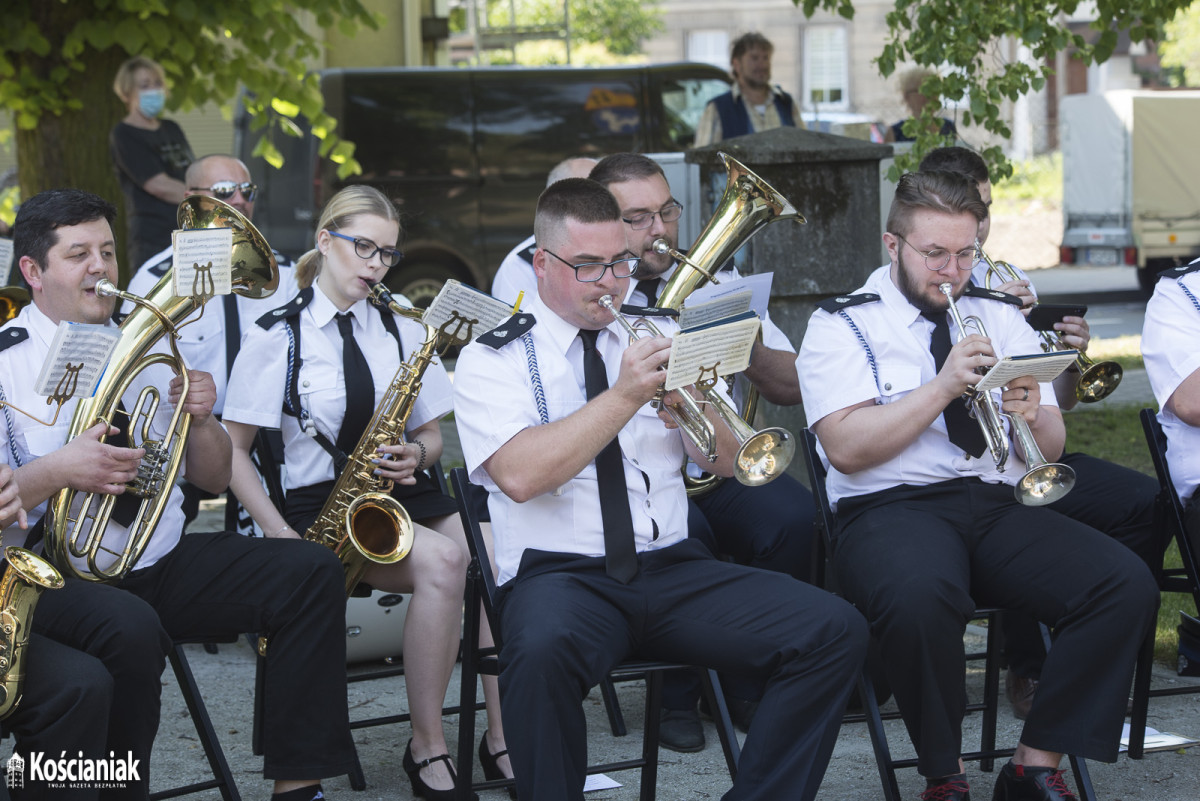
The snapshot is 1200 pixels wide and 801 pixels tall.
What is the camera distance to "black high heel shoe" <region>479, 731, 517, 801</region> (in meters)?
3.74

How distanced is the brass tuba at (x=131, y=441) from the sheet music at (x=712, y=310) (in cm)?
123

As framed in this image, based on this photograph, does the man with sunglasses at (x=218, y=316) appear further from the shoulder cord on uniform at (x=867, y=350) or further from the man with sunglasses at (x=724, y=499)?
the shoulder cord on uniform at (x=867, y=350)

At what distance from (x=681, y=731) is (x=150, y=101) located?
446 cm

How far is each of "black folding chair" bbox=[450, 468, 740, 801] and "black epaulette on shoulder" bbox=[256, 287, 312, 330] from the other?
0.84m

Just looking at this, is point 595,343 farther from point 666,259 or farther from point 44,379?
point 44,379

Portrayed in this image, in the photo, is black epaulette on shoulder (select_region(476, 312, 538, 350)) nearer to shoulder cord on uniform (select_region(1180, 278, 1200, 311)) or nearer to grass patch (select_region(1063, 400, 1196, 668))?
shoulder cord on uniform (select_region(1180, 278, 1200, 311))

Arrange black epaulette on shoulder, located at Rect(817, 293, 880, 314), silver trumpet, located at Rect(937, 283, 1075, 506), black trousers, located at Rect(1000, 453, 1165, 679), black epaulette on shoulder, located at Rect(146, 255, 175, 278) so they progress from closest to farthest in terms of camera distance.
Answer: silver trumpet, located at Rect(937, 283, 1075, 506) < black epaulette on shoulder, located at Rect(817, 293, 880, 314) < black trousers, located at Rect(1000, 453, 1165, 679) < black epaulette on shoulder, located at Rect(146, 255, 175, 278)

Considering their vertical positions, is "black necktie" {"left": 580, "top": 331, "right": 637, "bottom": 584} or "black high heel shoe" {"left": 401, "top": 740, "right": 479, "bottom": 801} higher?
"black necktie" {"left": 580, "top": 331, "right": 637, "bottom": 584}

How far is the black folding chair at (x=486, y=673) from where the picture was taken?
335 centimetres

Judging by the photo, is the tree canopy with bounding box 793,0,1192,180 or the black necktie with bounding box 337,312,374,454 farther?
the tree canopy with bounding box 793,0,1192,180

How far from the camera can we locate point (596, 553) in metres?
3.31

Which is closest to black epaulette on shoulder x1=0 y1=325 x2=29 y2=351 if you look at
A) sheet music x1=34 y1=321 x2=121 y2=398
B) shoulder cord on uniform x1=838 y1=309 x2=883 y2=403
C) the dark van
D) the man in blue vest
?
sheet music x1=34 y1=321 x2=121 y2=398

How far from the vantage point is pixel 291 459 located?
13.3ft

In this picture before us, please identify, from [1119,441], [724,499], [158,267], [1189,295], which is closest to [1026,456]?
[1189,295]
